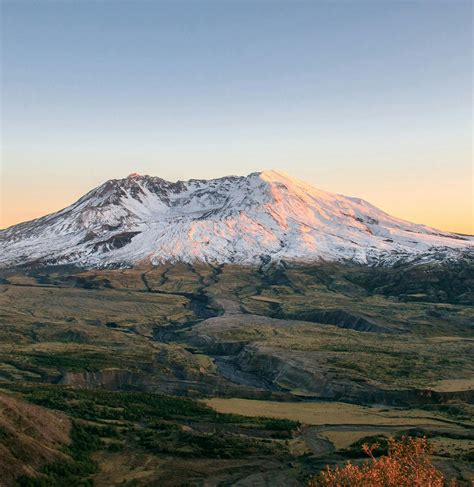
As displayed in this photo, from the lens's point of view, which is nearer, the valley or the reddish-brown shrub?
the reddish-brown shrub

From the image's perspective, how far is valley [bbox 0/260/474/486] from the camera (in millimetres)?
69438

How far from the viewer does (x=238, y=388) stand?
11288 cm

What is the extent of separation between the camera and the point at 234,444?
7400 centimetres

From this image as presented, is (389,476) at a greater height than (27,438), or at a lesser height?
greater

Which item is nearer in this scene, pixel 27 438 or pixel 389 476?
pixel 389 476

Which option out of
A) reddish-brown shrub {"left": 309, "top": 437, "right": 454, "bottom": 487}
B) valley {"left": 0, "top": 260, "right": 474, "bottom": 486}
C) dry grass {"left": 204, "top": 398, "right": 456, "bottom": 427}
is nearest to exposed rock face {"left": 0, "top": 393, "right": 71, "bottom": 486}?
valley {"left": 0, "top": 260, "right": 474, "bottom": 486}

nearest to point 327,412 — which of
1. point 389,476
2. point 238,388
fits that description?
point 238,388

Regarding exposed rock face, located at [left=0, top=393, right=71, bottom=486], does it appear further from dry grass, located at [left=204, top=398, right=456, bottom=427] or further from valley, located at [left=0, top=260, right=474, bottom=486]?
dry grass, located at [left=204, top=398, right=456, bottom=427]

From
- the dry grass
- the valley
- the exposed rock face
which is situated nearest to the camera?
the exposed rock face

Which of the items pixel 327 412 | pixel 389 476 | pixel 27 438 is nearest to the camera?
pixel 389 476

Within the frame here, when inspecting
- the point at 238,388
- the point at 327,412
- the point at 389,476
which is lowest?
the point at 327,412

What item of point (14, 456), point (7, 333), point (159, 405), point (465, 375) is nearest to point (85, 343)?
point (7, 333)

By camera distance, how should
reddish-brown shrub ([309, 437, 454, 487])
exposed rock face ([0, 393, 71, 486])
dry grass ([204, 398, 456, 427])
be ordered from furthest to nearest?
dry grass ([204, 398, 456, 427]) < exposed rock face ([0, 393, 71, 486]) < reddish-brown shrub ([309, 437, 454, 487])

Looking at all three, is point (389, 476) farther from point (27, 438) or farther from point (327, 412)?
point (327, 412)
